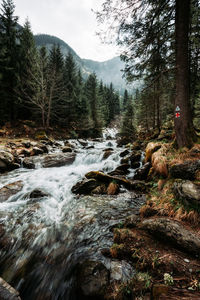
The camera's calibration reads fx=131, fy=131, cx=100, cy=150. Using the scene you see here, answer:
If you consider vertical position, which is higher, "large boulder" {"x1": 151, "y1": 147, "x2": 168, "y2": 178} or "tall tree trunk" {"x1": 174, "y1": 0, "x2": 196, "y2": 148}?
"tall tree trunk" {"x1": 174, "y1": 0, "x2": 196, "y2": 148}

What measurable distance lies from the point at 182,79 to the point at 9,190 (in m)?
8.79

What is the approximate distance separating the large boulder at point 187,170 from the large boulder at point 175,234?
158 centimetres

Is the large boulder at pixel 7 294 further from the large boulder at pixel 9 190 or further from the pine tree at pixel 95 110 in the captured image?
the pine tree at pixel 95 110

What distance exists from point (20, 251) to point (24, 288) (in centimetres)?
99

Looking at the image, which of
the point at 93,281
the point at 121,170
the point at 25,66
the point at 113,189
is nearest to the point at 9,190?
the point at 113,189

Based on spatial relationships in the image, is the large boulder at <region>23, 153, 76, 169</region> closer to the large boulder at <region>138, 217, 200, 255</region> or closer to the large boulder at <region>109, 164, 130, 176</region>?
the large boulder at <region>109, 164, 130, 176</region>

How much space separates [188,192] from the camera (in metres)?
3.17

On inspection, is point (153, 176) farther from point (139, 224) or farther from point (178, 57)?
point (178, 57)

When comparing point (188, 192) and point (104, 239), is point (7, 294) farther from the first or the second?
point (188, 192)

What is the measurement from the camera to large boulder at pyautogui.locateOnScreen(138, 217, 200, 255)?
2.35 metres

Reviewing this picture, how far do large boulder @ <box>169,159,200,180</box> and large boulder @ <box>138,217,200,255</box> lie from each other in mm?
1583

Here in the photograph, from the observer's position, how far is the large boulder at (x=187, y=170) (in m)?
3.75

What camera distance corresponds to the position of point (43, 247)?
137 inches

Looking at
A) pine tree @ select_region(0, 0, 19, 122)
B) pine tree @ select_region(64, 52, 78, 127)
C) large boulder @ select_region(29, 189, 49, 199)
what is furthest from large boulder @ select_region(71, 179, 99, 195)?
pine tree @ select_region(64, 52, 78, 127)
